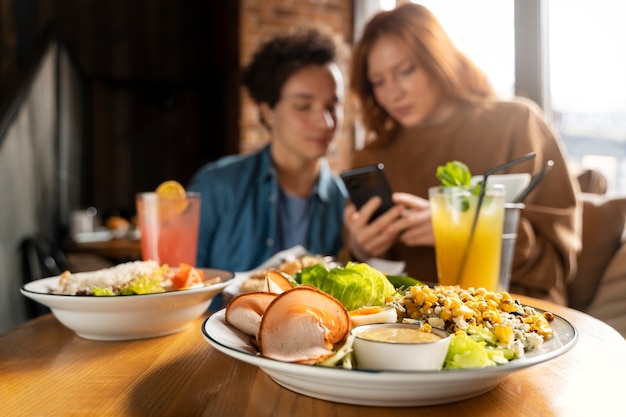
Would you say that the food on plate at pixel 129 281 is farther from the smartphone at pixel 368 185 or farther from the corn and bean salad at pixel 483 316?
the smartphone at pixel 368 185

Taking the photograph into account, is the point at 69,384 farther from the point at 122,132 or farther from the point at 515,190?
the point at 122,132

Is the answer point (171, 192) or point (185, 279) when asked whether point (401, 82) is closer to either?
point (171, 192)

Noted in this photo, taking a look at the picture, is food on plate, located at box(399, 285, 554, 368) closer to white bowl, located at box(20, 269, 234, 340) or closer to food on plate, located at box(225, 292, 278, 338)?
food on plate, located at box(225, 292, 278, 338)

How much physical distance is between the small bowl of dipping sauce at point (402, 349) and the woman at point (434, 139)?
933mm

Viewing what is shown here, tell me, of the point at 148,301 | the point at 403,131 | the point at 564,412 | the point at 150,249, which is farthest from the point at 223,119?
the point at 564,412

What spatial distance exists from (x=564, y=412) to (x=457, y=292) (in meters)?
0.23

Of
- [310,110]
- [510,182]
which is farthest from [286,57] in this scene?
[510,182]

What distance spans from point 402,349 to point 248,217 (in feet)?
5.62

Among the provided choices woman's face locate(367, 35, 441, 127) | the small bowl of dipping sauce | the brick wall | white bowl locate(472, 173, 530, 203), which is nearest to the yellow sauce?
the small bowl of dipping sauce

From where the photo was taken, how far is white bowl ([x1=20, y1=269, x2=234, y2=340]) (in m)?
0.83

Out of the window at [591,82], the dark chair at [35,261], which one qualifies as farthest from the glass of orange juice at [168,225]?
the window at [591,82]

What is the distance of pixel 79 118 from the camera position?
196 inches

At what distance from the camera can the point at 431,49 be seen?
1916 millimetres

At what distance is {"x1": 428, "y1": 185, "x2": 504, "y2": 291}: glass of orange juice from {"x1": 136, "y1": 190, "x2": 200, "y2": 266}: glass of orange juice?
0.52 metres
